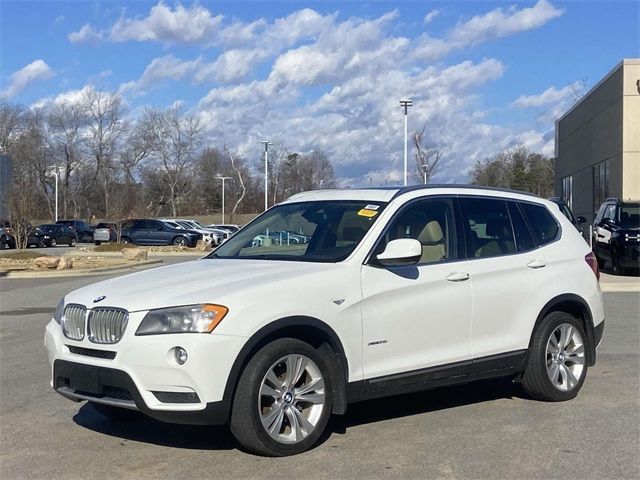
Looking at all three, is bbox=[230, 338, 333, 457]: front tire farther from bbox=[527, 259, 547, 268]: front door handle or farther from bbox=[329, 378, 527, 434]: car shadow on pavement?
bbox=[527, 259, 547, 268]: front door handle

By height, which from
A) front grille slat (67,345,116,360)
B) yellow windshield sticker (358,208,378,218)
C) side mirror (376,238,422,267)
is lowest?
front grille slat (67,345,116,360)

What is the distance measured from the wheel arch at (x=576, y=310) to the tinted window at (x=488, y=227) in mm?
608

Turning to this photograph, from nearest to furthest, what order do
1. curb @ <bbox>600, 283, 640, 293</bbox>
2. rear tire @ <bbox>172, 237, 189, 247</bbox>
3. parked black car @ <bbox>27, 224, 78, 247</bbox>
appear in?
curb @ <bbox>600, 283, 640, 293</bbox> → rear tire @ <bbox>172, 237, 189, 247</bbox> → parked black car @ <bbox>27, 224, 78, 247</bbox>

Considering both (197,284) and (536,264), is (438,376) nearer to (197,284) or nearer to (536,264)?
(536,264)

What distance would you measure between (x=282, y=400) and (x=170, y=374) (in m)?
0.82

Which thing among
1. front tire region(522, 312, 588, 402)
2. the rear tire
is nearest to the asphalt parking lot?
front tire region(522, 312, 588, 402)

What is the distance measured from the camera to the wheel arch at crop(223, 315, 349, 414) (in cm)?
507

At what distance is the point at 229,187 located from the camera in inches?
3782

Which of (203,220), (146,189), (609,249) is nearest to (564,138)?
(609,249)

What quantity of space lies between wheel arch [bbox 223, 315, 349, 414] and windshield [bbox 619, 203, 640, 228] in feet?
53.8

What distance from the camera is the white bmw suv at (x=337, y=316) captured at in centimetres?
506

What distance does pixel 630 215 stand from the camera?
2055 centimetres

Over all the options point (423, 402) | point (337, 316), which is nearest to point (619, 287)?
point (423, 402)

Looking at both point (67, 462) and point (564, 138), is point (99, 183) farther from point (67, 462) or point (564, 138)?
point (67, 462)
